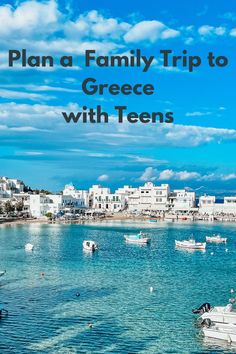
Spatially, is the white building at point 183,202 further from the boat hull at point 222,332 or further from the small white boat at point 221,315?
the boat hull at point 222,332

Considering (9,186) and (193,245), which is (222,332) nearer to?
(193,245)

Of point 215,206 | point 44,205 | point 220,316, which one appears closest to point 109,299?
point 220,316

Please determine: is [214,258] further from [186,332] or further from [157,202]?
[157,202]

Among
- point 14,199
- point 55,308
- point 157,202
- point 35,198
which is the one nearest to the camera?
point 55,308

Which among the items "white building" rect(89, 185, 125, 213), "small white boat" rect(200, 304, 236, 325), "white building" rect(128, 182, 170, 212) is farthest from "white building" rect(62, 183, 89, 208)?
"small white boat" rect(200, 304, 236, 325)

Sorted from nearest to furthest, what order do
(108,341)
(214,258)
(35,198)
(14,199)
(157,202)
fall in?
(108,341), (214,258), (35,198), (14,199), (157,202)

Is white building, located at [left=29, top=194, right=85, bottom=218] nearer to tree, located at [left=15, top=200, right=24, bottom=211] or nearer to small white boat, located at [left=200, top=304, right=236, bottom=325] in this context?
tree, located at [left=15, top=200, right=24, bottom=211]

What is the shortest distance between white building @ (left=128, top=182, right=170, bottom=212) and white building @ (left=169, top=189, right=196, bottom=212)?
234cm

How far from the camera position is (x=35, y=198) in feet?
410

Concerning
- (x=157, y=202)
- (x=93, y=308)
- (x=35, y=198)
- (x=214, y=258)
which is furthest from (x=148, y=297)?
(x=157, y=202)

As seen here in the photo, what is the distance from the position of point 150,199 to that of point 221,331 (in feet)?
458

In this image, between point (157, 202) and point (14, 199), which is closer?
point (14, 199)

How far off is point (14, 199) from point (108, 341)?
123506mm

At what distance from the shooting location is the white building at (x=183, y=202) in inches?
6088
